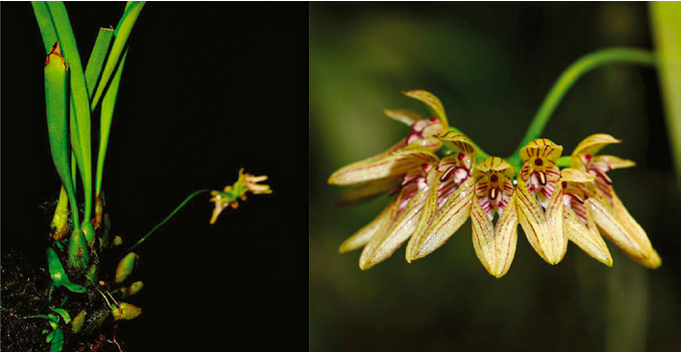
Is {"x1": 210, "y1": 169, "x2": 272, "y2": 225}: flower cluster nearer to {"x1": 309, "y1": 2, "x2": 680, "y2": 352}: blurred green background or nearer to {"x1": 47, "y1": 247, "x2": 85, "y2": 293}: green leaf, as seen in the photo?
{"x1": 47, "y1": 247, "x2": 85, "y2": 293}: green leaf

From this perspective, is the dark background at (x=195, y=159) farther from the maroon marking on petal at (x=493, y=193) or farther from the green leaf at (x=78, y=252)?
the maroon marking on petal at (x=493, y=193)

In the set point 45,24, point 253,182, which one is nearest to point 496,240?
point 253,182

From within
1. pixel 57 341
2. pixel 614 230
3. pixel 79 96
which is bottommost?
pixel 57 341

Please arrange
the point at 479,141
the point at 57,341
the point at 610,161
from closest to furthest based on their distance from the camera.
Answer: the point at 57,341 < the point at 610,161 < the point at 479,141

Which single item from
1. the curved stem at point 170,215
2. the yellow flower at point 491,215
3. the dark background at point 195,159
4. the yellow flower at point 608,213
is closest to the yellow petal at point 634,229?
the yellow flower at point 608,213

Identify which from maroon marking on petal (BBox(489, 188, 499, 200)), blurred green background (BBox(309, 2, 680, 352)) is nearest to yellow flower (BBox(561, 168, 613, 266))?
Result: maroon marking on petal (BBox(489, 188, 499, 200))

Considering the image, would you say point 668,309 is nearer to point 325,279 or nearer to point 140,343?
point 325,279

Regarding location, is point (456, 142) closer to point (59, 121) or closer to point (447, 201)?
point (447, 201)
